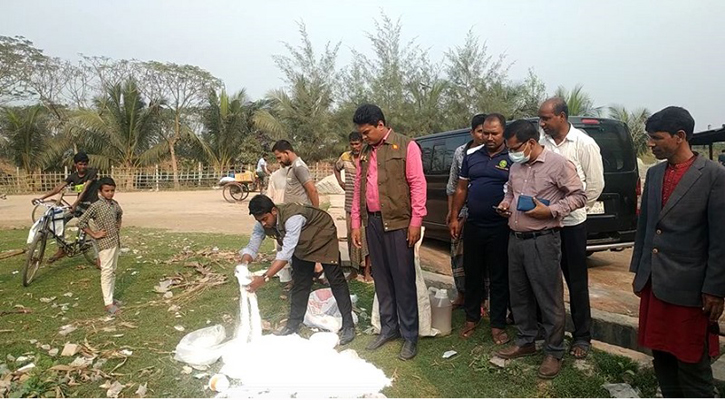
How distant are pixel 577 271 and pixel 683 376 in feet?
3.10

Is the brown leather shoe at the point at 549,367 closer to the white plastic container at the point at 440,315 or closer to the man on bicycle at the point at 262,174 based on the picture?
the white plastic container at the point at 440,315

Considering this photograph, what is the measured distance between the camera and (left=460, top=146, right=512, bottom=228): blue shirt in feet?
11.1

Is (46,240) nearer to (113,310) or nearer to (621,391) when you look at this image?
(113,310)

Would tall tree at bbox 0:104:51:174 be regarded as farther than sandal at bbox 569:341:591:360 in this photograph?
Yes

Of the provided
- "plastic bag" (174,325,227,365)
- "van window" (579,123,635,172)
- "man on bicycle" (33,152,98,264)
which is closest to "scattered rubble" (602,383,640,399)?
"plastic bag" (174,325,227,365)

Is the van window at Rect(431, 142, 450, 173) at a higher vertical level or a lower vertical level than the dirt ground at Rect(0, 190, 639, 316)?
higher

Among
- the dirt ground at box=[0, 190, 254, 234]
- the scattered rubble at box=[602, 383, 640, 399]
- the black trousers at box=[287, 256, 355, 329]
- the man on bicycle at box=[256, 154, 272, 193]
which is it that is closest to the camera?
the scattered rubble at box=[602, 383, 640, 399]

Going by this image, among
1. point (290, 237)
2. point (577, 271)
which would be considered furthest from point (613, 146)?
point (290, 237)

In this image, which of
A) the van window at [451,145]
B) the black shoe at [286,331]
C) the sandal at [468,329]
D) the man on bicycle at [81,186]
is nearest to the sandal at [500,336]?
the sandal at [468,329]

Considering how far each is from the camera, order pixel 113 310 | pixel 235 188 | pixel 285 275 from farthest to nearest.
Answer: pixel 235 188
pixel 285 275
pixel 113 310

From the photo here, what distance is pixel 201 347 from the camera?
3340 mm

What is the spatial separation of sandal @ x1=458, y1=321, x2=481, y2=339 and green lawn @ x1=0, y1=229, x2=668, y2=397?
52 mm

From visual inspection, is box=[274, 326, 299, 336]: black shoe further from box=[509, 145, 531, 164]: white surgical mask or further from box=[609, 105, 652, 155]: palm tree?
box=[609, 105, 652, 155]: palm tree

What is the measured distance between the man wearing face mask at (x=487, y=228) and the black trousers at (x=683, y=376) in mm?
1128
